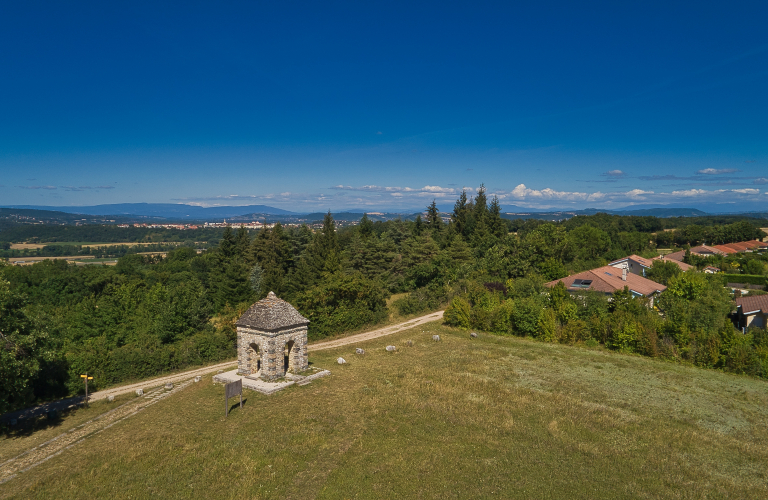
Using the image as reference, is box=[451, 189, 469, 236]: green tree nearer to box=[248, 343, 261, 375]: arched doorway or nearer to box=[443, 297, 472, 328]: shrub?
box=[443, 297, 472, 328]: shrub

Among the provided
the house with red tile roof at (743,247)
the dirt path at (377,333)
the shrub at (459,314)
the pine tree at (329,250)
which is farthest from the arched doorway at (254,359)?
the house with red tile roof at (743,247)

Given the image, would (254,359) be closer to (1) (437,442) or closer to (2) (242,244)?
(1) (437,442)

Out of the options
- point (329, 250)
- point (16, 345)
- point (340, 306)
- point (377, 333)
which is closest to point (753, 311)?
point (377, 333)

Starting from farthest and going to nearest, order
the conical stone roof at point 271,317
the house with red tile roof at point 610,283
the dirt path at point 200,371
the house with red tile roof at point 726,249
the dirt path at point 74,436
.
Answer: the house with red tile roof at point 726,249 → the house with red tile roof at point 610,283 → the conical stone roof at point 271,317 → the dirt path at point 200,371 → the dirt path at point 74,436

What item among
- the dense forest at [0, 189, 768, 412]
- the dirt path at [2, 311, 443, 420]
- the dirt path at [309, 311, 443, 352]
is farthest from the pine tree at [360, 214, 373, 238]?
the dirt path at [309, 311, 443, 352]

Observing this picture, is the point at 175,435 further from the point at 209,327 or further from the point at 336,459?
the point at 209,327

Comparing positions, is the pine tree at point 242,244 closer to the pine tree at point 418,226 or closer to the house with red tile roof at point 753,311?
the pine tree at point 418,226

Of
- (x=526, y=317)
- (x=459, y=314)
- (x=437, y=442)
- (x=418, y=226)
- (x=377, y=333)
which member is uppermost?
(x=418, y=226)
